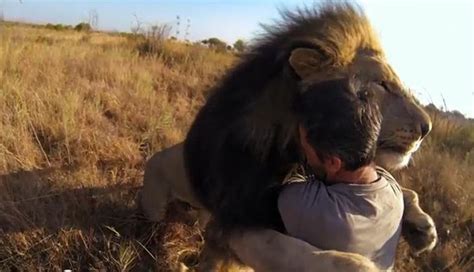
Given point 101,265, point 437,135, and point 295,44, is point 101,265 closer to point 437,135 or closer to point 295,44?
point 295,44

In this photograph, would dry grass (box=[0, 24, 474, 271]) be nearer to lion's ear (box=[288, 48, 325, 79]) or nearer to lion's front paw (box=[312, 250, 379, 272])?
lion's ear (box=[288, 48, 325, 79])

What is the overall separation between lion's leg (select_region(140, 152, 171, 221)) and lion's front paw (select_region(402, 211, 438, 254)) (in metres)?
1.37

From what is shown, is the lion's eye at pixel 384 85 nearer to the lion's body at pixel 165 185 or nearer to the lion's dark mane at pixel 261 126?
the lion's dark mane at pixel 261 126

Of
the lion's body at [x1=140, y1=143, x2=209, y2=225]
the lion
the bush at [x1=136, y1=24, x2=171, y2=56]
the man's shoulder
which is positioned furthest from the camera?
the bush at [x1=136, y1=24, x2=171, y2=56]

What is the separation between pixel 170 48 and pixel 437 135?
3.17 metres

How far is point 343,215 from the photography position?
2.88 metres

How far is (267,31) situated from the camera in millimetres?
3309

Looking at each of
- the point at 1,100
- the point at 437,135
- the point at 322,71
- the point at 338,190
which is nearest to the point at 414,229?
the point at 338,190

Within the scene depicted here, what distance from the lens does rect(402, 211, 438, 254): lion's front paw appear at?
329 cm

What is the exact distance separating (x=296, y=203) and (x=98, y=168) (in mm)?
2129

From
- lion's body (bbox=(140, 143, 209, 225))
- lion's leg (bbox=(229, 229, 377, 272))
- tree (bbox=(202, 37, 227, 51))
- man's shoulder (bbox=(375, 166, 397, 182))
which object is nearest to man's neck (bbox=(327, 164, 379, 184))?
man's shoulder (bbox=(375, 166, 397, 182))

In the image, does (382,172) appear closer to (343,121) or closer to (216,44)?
(343,121)

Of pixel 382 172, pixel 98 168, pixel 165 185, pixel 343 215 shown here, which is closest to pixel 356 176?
pixel 343 215

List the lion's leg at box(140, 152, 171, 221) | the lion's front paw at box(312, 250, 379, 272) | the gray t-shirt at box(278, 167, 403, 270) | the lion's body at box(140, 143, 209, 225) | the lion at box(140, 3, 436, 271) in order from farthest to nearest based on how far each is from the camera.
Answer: the lion's leg at box(140, 152, 171, 221) < the lion's body at box(140, 143, 209, 225) < the lion at box(140, 3, 436, 271) < the gray t-shirt at box(278, 167, 403, 270) < the lion's front paw at box(312, 250, 379, 272)
